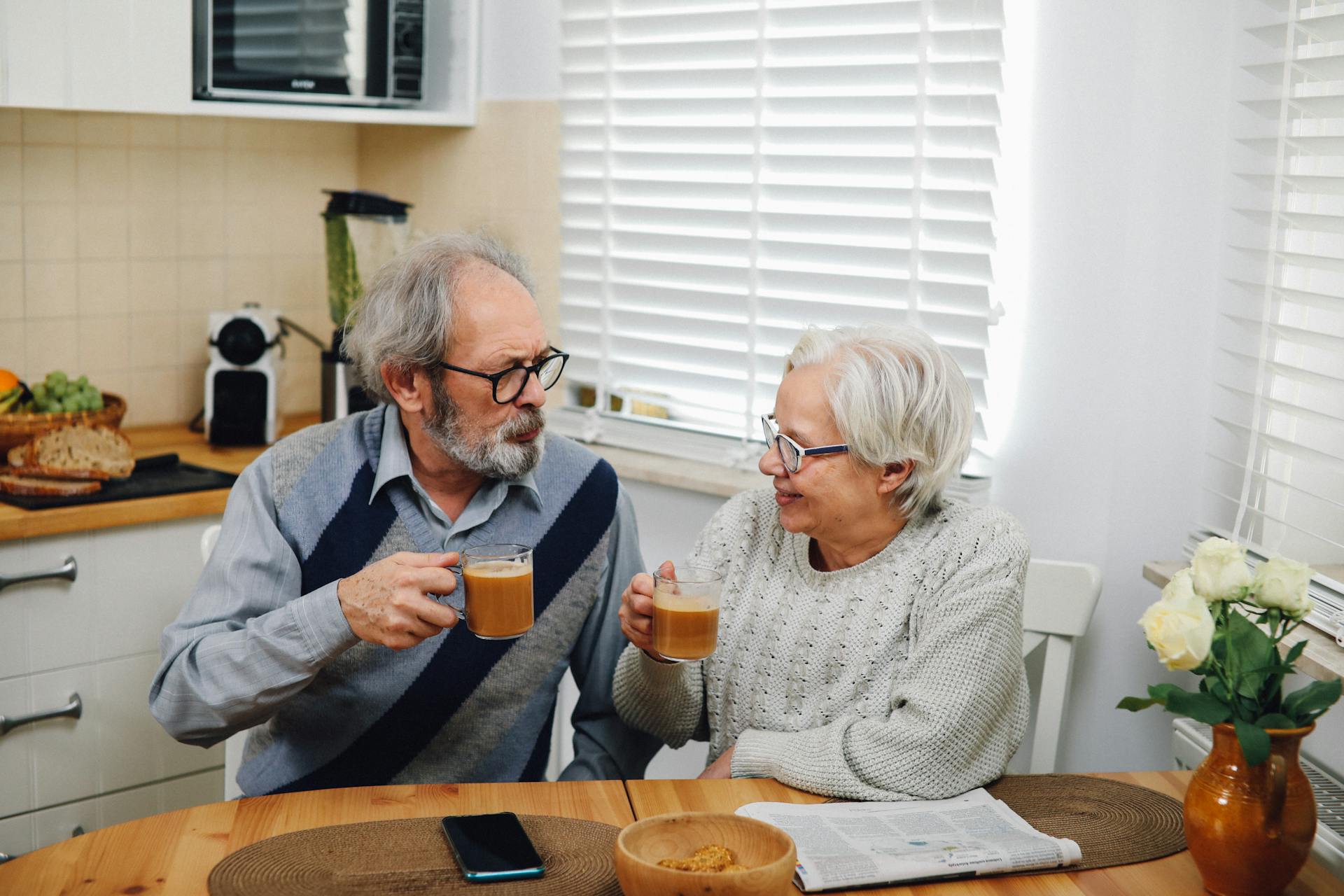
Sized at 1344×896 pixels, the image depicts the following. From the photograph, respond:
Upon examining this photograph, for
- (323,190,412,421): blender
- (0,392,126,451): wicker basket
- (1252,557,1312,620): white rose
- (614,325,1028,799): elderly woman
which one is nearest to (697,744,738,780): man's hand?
(614,325,1028,799): elderly woman

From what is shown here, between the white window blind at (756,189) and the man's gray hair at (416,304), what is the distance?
80 cm

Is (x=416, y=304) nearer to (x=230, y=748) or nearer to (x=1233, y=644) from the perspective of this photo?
(x=230, y=748)

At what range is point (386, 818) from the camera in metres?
1.42

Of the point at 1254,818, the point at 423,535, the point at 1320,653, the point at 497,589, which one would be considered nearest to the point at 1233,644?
the point at 1254,818

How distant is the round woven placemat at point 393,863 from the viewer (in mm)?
1254

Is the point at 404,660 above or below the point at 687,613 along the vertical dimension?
below

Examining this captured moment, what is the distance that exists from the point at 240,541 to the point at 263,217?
1838 mm

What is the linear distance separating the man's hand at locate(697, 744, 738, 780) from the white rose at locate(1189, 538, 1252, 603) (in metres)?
0.68

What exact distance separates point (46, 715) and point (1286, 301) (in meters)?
2.41

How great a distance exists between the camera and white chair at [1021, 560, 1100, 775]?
2.08 metres

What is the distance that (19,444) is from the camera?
8.66ft

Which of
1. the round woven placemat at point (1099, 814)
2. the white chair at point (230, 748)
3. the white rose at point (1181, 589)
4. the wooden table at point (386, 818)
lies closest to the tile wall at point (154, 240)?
the white chair at point (230, 748)

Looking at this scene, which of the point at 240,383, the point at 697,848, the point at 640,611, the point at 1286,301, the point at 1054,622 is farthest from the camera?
the point at 240,383

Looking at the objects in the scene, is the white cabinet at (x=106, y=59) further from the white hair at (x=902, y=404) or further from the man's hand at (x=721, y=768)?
the man's hand at (x=721, y=768)
